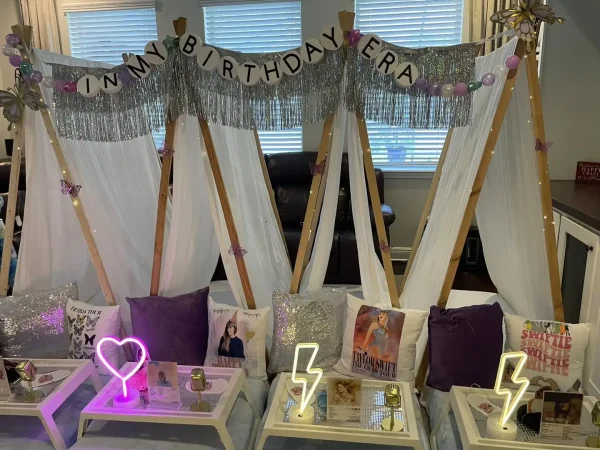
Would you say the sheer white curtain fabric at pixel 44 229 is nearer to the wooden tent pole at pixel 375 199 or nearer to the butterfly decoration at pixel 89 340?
the butterfly decoration at pixel 89 340

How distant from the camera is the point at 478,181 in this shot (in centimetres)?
193

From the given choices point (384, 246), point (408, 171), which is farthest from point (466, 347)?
point (408, 171)

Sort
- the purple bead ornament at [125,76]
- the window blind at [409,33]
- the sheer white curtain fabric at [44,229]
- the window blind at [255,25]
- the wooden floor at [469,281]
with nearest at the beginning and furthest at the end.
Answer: the purple bead ornament at [125,76] → the sheer white curtain fabric at [44,229] → the wooden floor at [469,281] → the window blind at [409,33] → the window blind at [255,25]

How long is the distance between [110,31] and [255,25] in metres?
1.48

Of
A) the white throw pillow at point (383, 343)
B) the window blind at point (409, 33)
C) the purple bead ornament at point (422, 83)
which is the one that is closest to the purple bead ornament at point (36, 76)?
the purple bead ornament at point (422, 83)

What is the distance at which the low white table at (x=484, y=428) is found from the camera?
148 cm

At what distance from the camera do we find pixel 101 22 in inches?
178

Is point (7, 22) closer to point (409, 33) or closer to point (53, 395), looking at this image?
point (409, 33)

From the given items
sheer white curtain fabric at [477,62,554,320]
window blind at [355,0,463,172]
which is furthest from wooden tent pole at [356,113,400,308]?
window blind at [355,0,463,172]

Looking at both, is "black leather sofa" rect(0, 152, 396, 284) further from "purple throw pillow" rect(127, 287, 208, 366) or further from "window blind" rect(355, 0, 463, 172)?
"purple throw pillow" rect(127, 287, 208, 366)

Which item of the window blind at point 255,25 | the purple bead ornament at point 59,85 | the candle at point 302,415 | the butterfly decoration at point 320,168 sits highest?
the window blind at point 255,25

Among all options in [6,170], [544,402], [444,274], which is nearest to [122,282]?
[444,274]

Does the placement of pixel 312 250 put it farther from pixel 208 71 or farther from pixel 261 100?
pixel 208 71

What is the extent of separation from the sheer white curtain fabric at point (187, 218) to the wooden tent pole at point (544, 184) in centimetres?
146
